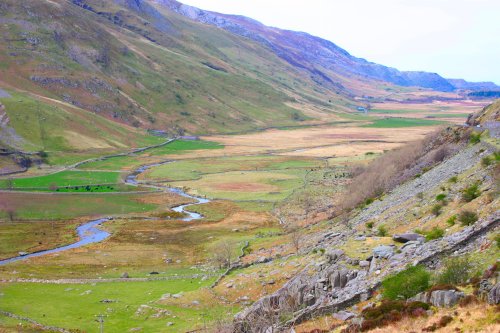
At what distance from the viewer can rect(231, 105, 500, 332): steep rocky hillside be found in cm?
3559

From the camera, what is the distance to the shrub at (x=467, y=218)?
42.5 metres

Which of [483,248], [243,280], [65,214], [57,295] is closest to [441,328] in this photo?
[483,248]

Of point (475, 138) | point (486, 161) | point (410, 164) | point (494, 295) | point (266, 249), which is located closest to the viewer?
point (494, 295)

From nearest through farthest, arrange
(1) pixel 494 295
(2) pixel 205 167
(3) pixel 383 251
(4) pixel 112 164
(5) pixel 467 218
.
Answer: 1. (1) pixel 494 295
2. (5) pixel 467 218
3. (3) pixel 383 251
4. (4) pixel 112 164
5. (2) pixel 205 167

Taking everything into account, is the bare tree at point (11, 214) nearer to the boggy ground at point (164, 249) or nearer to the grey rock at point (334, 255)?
the boggy ground at point (164, 249)

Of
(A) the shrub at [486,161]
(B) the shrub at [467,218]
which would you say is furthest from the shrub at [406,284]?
(A) the shrub at [486,161]

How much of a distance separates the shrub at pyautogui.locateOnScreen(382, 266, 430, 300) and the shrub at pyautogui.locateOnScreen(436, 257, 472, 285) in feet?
3.46

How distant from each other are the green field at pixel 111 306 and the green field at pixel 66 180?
263 ft

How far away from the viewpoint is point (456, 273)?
33219mm

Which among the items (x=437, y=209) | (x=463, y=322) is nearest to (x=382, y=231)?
(x=437, y=209)

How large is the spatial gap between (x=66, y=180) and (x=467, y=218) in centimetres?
13468

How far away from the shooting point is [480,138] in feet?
240

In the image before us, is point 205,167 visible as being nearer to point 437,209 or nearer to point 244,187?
point 244,187

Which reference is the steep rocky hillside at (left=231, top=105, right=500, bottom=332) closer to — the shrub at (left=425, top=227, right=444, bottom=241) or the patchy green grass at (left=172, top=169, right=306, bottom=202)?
the shrub at (left=425, top=227, right=444, bottom=241)
